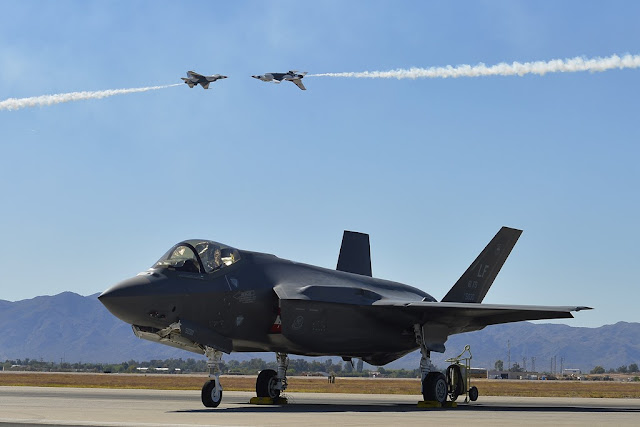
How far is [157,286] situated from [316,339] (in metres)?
5.43

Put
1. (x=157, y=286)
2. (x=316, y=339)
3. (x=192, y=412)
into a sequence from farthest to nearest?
(x=316, y=339) < (x=157, y=286) < (x=192, y=412)

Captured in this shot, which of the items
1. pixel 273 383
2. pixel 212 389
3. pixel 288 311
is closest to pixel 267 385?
pixel 273 383

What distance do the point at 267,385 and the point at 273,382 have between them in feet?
0.77

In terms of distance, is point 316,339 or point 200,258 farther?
point 316,339

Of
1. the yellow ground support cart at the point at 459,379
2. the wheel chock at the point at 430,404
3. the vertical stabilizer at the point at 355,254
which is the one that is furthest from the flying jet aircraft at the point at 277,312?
the vertical stabilizer at the point at 355,254

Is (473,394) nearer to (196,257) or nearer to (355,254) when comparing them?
(355,254)

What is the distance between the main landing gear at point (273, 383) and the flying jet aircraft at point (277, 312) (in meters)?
0.03

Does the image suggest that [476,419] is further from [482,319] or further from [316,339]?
[482,319]

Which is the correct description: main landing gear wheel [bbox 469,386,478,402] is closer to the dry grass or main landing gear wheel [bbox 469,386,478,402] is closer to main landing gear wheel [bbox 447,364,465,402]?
main landing gear wheel [bbox 447,364,465,402]

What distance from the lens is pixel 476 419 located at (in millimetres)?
20469

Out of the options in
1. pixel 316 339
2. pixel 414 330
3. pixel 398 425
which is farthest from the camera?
pixel 414 330

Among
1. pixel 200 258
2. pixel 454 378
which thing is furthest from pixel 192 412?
pixel 454 378

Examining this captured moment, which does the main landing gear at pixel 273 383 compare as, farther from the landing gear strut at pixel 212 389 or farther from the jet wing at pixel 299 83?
the jet wing at pixel 299 83

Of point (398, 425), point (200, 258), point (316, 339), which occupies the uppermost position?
point (200, 258)
